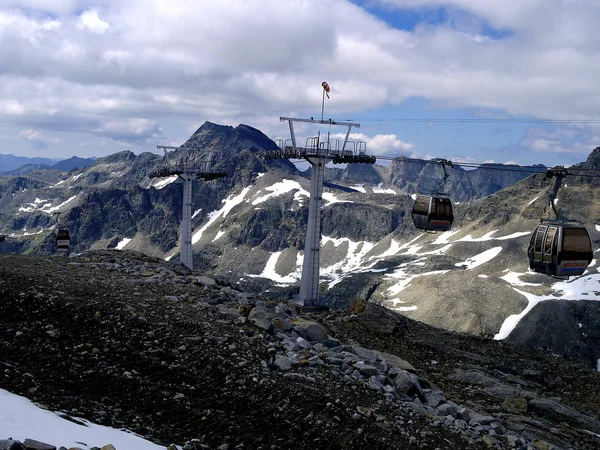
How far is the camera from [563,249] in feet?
69.9

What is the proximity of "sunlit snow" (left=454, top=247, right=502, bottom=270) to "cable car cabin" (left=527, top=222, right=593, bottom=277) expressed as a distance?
530ft

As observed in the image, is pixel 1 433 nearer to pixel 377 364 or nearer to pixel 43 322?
pixel 43 322

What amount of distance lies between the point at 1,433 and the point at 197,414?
4.49m

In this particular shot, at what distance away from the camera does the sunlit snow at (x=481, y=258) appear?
18068 centimetres

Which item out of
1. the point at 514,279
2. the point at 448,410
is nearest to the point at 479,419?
the point at 448,410

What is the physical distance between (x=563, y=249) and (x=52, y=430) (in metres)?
19.2

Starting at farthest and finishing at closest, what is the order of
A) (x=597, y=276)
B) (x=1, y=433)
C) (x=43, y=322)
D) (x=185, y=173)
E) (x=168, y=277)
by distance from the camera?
(x=597, y=276) → (x=185, y=173) → (x=168, y=277) → (x=43, y=322) → (x=1, y=433)

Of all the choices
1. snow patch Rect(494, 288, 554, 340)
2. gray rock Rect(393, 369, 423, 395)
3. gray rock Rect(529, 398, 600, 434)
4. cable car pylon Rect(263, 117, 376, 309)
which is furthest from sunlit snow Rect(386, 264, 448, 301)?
gray rock Rect(393, 369, 423, 395)

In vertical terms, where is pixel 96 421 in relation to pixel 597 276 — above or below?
above

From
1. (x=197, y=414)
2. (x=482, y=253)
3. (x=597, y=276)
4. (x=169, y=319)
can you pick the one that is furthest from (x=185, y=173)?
(x=482, y=253)

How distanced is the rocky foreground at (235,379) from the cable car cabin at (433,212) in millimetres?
9059

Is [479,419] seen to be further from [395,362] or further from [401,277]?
[401,277]

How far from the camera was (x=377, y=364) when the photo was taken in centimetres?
1680

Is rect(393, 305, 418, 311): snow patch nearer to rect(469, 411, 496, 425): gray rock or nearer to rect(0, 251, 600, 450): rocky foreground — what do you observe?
rect(0, 251, 600, 450): rocky foreground
